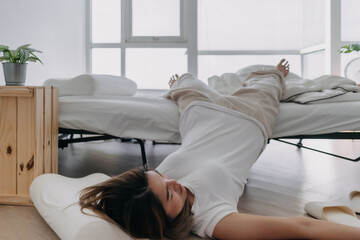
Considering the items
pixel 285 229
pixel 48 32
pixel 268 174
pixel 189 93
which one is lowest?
pixel 268 174

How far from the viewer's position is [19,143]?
1.48 meters

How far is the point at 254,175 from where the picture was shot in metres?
2.07

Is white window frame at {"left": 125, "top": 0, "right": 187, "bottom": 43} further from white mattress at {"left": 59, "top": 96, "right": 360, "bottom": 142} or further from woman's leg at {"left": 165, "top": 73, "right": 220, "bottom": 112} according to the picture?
white mattress at {"left": 59, "top": 96, "right": 360, "bottom": 142}

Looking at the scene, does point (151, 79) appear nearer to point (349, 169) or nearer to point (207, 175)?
point (349, 169)

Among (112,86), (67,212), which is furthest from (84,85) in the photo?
(67,212)

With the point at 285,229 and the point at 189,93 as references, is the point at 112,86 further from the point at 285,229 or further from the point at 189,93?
the point at 285,229

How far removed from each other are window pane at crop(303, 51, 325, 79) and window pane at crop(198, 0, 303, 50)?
0.19 m

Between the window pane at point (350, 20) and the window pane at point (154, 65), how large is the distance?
5.70 feet

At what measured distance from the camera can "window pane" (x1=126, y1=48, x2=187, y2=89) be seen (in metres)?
4.01

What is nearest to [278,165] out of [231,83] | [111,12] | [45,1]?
[231,83]

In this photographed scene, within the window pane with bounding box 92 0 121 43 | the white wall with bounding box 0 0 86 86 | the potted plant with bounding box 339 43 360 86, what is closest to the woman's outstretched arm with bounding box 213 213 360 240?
the white wall with bounding box 0 0 86 86

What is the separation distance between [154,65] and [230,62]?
0.88 meters

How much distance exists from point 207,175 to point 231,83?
123 centimetres

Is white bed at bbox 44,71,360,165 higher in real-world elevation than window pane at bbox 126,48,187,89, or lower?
lower
